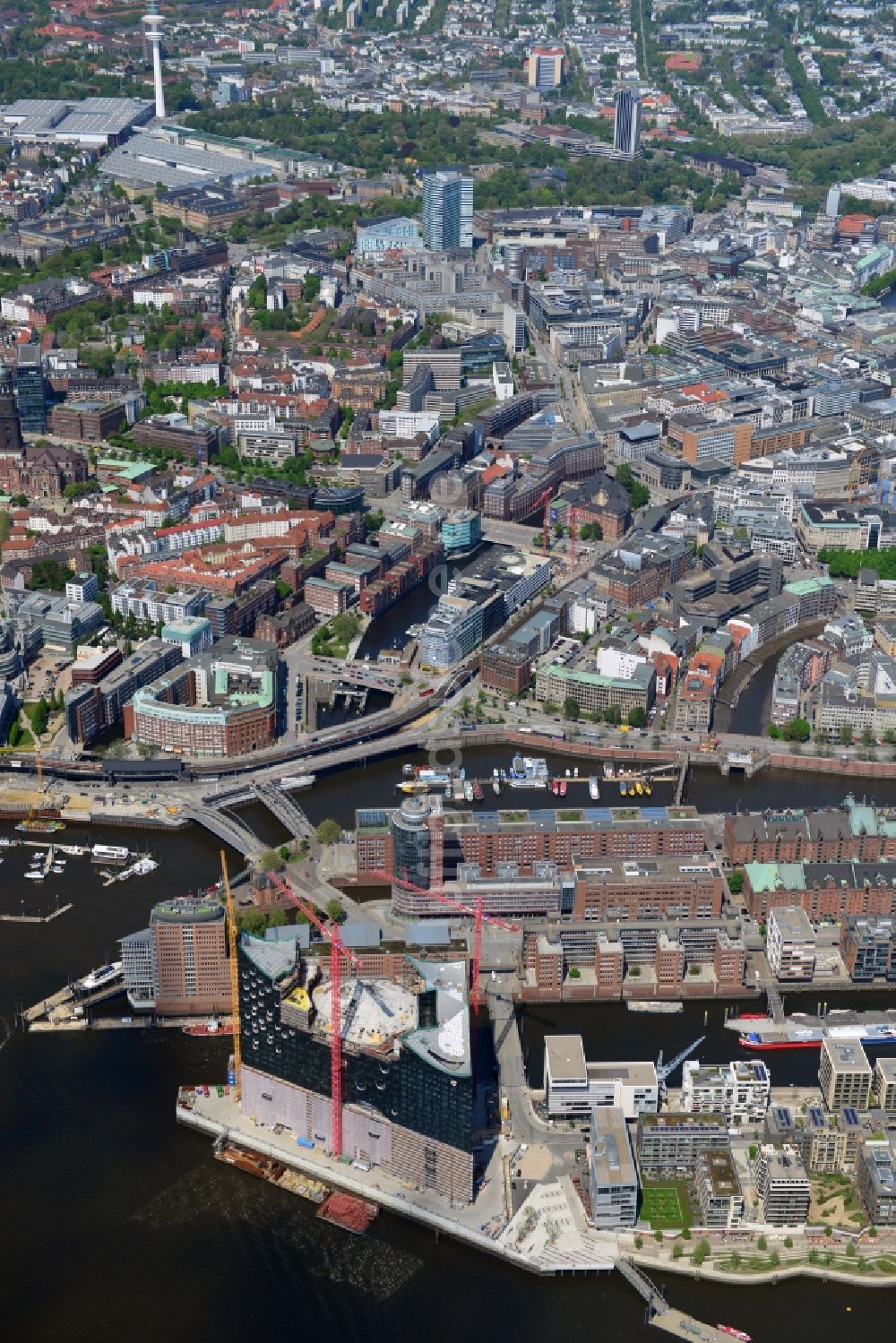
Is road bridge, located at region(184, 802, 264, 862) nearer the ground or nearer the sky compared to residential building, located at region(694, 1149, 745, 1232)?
nearer the sky

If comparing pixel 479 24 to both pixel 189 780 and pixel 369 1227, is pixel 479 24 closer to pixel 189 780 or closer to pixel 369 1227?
pixel 189 780

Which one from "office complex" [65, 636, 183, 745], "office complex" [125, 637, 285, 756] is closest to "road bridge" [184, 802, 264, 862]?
"office complex" [125, 637, 285, 756]

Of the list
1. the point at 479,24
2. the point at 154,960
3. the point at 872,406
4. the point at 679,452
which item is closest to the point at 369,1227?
the point at 154,960

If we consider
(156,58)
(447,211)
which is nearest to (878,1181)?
(447,211)

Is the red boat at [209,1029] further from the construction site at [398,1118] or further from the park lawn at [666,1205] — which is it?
the park lawn at [666,1205]

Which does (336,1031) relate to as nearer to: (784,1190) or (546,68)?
(784,1190)

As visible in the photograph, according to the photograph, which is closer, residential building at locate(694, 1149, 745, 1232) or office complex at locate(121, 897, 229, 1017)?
residential building at locate(694, 1149, 745, 1232)

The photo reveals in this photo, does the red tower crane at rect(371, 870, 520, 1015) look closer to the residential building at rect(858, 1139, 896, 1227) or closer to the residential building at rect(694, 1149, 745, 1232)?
the residential building at rect(694, 1149, 745, 1232)
